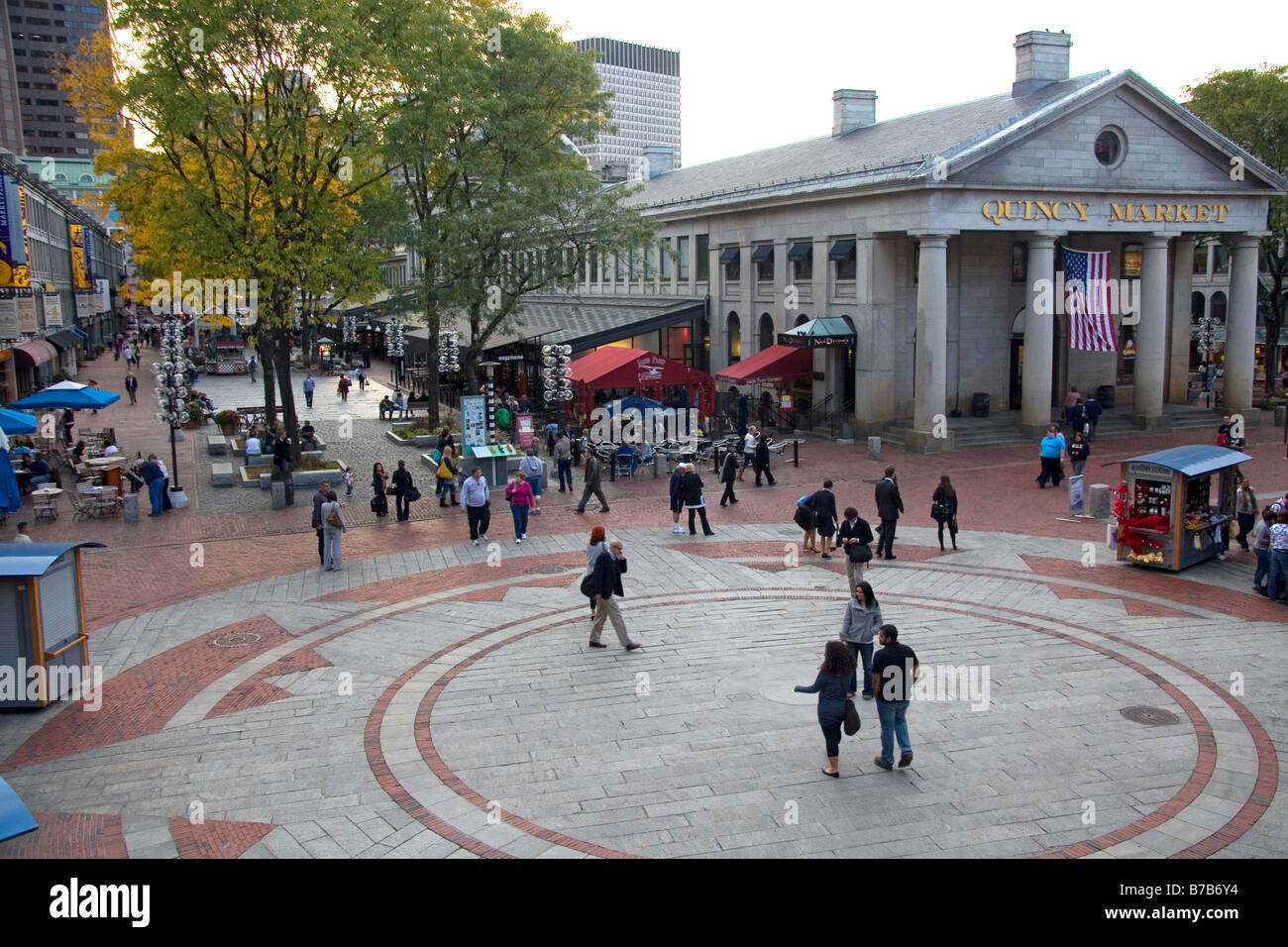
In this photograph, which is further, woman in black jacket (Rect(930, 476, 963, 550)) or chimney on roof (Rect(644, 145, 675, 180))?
chimney on roof (Rect(644, 145, 675, 180))

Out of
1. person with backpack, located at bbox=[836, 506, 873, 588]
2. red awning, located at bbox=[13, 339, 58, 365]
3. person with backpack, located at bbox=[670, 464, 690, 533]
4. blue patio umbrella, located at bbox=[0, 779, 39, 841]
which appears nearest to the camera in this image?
blue patio umbrella, located at bbox=[0, 779, 39, 841]

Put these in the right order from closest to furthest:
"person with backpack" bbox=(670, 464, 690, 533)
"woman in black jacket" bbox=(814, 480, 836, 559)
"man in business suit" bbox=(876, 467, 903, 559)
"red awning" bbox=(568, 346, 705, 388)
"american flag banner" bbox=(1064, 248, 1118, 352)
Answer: "man in business suit" bbox=(876, 467, 903, 559), "woman in black jacket" bbox=(814, 480, 836, 559), "person with backpack" bbox=(670, 464, 690, 533), "american flag banner" bbox=(1064, 248, 1118, 352), "red awning" bbox=(568, 346, 705, 388)

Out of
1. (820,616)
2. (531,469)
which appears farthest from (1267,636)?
(531,469)

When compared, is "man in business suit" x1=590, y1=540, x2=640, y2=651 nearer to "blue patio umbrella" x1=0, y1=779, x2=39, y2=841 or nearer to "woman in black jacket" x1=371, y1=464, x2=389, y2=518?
"blue patio umbrella" x1=0, y1=779, x2=39, y2=841

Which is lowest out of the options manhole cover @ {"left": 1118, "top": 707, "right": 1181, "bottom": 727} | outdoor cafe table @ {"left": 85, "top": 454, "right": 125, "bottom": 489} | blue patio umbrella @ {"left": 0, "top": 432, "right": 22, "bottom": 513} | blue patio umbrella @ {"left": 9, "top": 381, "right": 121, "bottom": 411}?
manhole cover @ {"left": 1118, "top": 707, "right": 1181, "bottom": 727}

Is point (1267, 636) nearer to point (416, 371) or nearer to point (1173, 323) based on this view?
point (1173, 323)

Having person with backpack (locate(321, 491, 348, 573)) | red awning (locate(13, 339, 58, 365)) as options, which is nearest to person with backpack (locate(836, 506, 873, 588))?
person with backpack (locate(321, 491, 348, 573))

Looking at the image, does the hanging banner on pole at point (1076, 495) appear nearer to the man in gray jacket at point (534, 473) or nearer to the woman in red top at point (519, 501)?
the woman in red top at point (519, 501)

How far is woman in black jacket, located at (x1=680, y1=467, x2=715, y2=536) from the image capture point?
2172 cm

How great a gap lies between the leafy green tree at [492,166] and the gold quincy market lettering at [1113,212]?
11139mm

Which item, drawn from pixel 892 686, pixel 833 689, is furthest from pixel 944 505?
pixel 833 689

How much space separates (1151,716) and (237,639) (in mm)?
12061

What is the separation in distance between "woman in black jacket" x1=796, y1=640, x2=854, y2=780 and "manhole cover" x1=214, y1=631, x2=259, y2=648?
8.77 m

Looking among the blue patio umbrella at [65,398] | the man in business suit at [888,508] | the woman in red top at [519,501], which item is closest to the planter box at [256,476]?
the blue patio umbrella at [65,398]
